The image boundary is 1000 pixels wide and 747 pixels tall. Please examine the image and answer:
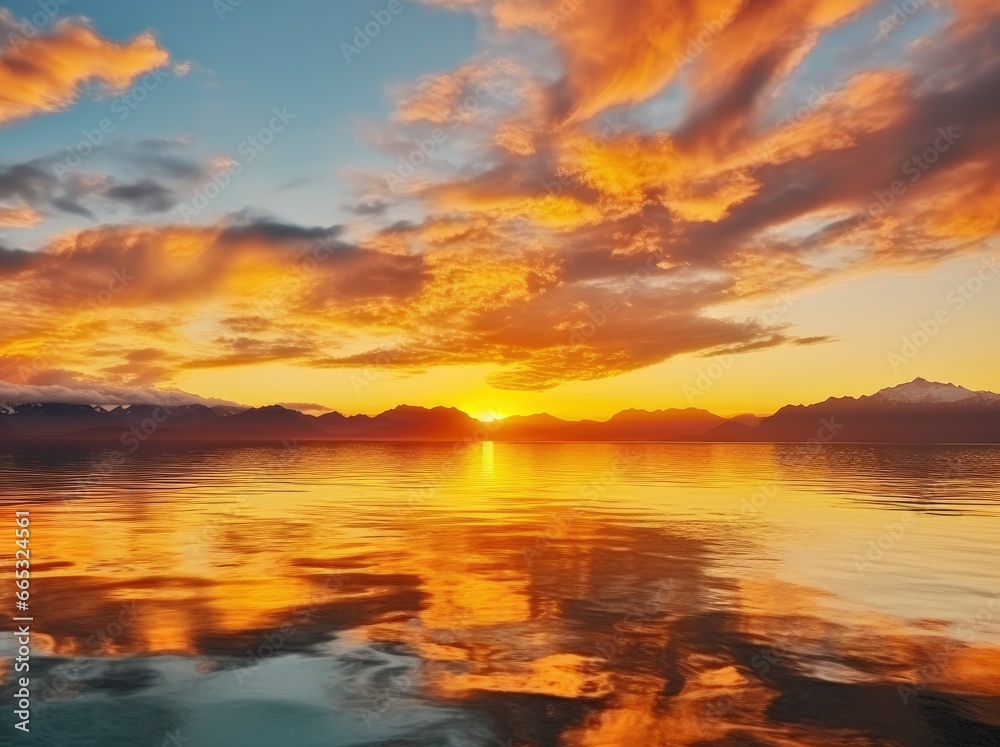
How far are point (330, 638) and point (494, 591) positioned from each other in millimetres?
6224

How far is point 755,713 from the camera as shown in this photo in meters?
11.7

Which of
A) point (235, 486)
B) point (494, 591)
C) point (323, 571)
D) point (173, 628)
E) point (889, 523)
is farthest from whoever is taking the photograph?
point (235, 486)

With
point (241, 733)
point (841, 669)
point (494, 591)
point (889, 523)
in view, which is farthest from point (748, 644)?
point (889, 523)

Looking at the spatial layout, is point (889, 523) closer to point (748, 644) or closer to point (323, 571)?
point (748, 644)

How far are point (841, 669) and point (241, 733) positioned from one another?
36.9ft

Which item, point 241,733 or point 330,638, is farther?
point 330,638

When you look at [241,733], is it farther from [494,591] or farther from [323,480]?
[323,480]

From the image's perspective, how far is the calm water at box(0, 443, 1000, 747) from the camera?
1137 cm

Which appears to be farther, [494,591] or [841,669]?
[494,591]

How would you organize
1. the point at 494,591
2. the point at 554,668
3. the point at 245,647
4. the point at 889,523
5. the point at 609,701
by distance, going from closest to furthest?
1. the point at 609,701
2. the point at 554,668
3. the point at 245,647
4. the point at 494,591
5. the point at 889,523

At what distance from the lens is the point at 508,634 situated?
16.4 m

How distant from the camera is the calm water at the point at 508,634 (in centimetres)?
1137

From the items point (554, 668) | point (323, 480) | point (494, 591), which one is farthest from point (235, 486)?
point (554, 668)

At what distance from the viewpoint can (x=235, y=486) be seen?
208 feet
